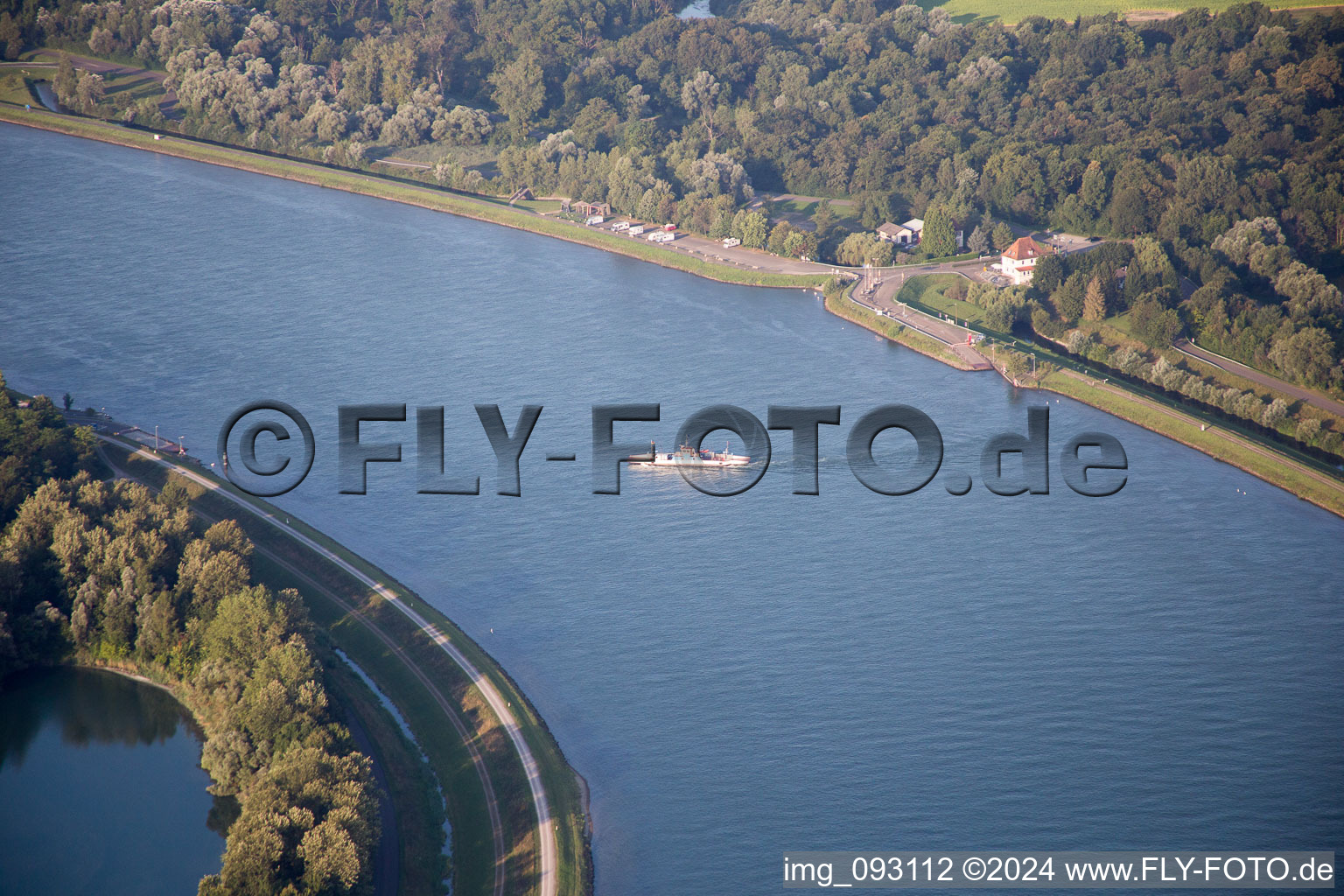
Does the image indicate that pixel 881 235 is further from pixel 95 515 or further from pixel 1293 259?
pixel 95 515

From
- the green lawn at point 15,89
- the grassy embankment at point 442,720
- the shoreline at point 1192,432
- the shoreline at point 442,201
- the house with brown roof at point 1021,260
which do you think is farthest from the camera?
the green lawn at point 15,89

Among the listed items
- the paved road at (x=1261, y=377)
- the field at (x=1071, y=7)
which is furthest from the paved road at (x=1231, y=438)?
the field at (x=1071, y=7)

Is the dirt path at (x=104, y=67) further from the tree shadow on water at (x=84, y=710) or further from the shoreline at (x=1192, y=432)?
the tree shadow on water at (x=84, y=710)

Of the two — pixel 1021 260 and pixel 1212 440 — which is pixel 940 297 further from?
pixel 1212 440

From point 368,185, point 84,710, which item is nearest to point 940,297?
point 368,185

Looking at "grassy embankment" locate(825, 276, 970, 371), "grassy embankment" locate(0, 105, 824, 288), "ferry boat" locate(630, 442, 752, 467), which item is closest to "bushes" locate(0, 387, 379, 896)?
"ferry boat" locate(630, 442, 752, 467)
